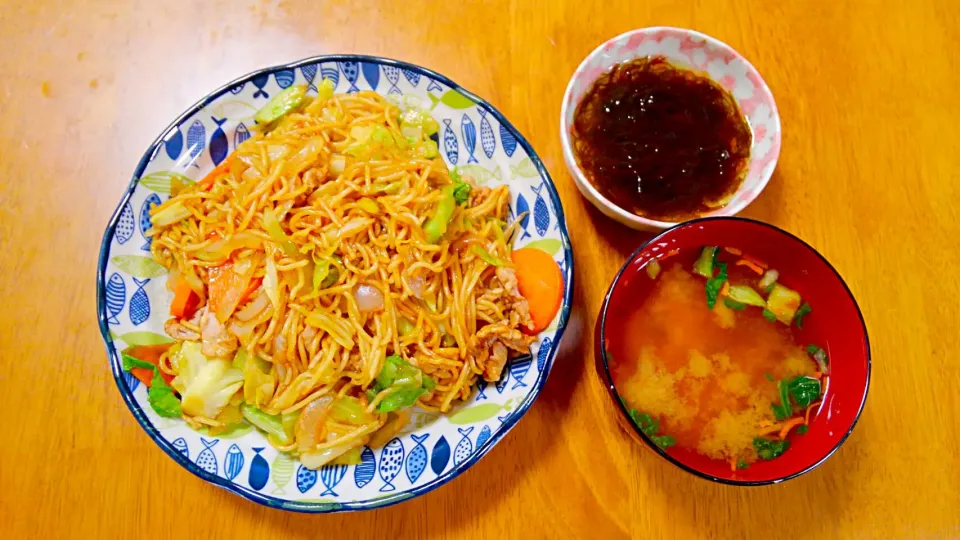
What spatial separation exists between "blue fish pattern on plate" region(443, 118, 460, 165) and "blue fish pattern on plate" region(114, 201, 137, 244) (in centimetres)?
99

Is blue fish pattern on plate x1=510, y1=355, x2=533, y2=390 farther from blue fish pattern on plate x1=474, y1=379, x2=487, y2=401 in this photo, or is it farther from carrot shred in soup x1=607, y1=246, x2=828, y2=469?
carrot shred in soup x1=607, y1=246, x2=828, y2=469

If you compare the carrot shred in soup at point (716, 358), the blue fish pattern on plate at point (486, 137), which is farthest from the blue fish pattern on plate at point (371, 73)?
the carrot shred in soup at point (716, 358)

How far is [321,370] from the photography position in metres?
1.73

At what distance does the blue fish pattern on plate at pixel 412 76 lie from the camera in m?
1.97

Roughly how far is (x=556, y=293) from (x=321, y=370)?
72 cm

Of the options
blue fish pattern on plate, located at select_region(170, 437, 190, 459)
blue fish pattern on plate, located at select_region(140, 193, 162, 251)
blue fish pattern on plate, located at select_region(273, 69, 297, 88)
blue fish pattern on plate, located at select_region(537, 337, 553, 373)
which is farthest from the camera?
blue fish pattern on plate, located at select_region(273, 69, 297, 88)

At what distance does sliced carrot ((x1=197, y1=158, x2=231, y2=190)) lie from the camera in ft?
6.38

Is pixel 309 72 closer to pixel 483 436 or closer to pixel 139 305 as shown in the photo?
pixel 139 305

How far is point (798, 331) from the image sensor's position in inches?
64.6

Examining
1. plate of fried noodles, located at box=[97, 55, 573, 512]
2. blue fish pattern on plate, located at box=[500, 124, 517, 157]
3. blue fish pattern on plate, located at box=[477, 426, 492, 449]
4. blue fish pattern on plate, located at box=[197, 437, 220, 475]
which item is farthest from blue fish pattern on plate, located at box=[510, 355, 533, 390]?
blue fish pattern on plate, located at box=[197, 437, 220, 475]

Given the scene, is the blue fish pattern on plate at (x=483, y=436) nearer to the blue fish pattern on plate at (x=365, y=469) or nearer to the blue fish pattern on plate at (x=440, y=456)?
the blue fish pattern on plate at (x=440, y=456)

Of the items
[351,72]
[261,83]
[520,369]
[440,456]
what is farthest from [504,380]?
[261,83]

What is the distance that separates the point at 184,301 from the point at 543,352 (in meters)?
1.09

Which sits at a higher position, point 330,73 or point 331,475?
point 330,73
